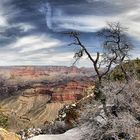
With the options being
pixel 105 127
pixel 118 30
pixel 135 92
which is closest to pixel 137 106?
pixel 135 92

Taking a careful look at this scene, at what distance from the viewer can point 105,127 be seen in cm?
2062

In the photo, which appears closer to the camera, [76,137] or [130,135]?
[130,135]

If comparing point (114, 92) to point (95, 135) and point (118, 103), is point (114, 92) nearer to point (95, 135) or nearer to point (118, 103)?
point (118, 103)

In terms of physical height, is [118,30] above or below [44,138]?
above

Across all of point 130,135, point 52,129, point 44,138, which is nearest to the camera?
point 130,135

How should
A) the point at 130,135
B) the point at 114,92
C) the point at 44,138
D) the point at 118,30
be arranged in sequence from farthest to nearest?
1. the point at 118,30
2. the point at 114,92
3. the point at 44,138
4. the point at 130,135

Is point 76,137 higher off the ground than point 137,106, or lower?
lower

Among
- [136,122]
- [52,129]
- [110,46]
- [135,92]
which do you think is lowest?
[52,129]

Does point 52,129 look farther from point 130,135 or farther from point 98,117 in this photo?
point 130,135

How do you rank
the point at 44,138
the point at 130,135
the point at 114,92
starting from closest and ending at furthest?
the point at 130,135, the point at 44,138, the point at 114,92

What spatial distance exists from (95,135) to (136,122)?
2.31m

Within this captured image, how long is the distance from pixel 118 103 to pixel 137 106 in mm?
1148

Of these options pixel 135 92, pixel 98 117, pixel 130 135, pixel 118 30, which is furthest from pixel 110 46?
pixel 130 135

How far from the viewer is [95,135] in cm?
2061
